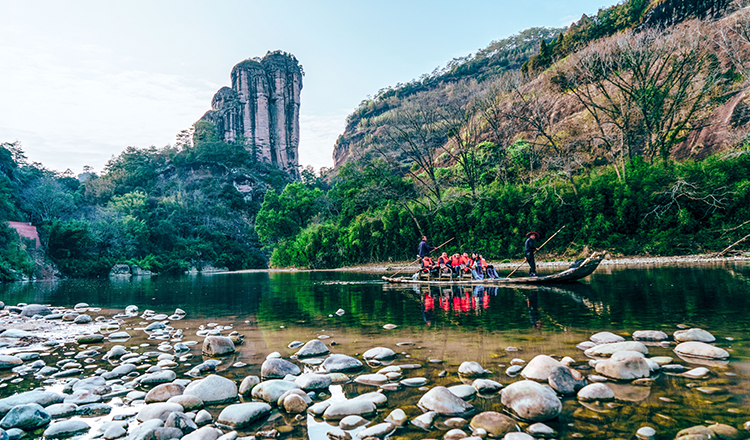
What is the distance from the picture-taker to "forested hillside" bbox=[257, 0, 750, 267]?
1955cm

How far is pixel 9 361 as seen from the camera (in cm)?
480

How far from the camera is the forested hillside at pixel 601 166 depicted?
1955cm

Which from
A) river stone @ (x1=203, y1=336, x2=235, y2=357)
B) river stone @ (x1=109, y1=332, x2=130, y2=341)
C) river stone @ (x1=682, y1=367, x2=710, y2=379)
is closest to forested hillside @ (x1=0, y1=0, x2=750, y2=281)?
river stone @ (x1=682, y1=367, x2=710, y2=379)

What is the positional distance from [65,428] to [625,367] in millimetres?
4512

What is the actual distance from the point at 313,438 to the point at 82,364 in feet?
12.7

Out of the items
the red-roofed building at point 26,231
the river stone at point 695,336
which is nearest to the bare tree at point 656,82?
the river stone at point 695,336

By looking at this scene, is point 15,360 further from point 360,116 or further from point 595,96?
point 360,116

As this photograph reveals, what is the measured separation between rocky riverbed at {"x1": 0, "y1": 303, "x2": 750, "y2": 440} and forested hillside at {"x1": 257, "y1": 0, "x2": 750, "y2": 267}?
18074 millimetres

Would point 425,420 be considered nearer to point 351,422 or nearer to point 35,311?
point 351,422

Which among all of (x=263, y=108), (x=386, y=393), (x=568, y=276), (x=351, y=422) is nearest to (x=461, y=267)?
(x=568, y=276)

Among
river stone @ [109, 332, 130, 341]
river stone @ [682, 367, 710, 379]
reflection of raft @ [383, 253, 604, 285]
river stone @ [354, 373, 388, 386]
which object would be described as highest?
reflection of raft @ [383, 253, 604, 285]

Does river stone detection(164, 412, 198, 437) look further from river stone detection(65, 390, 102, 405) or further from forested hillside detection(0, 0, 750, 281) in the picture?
forested hillside detection(0, 0, 750, 281)

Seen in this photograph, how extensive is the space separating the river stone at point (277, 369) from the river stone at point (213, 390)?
51 cm

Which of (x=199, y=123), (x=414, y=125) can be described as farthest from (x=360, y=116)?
(x=414, y=125)
